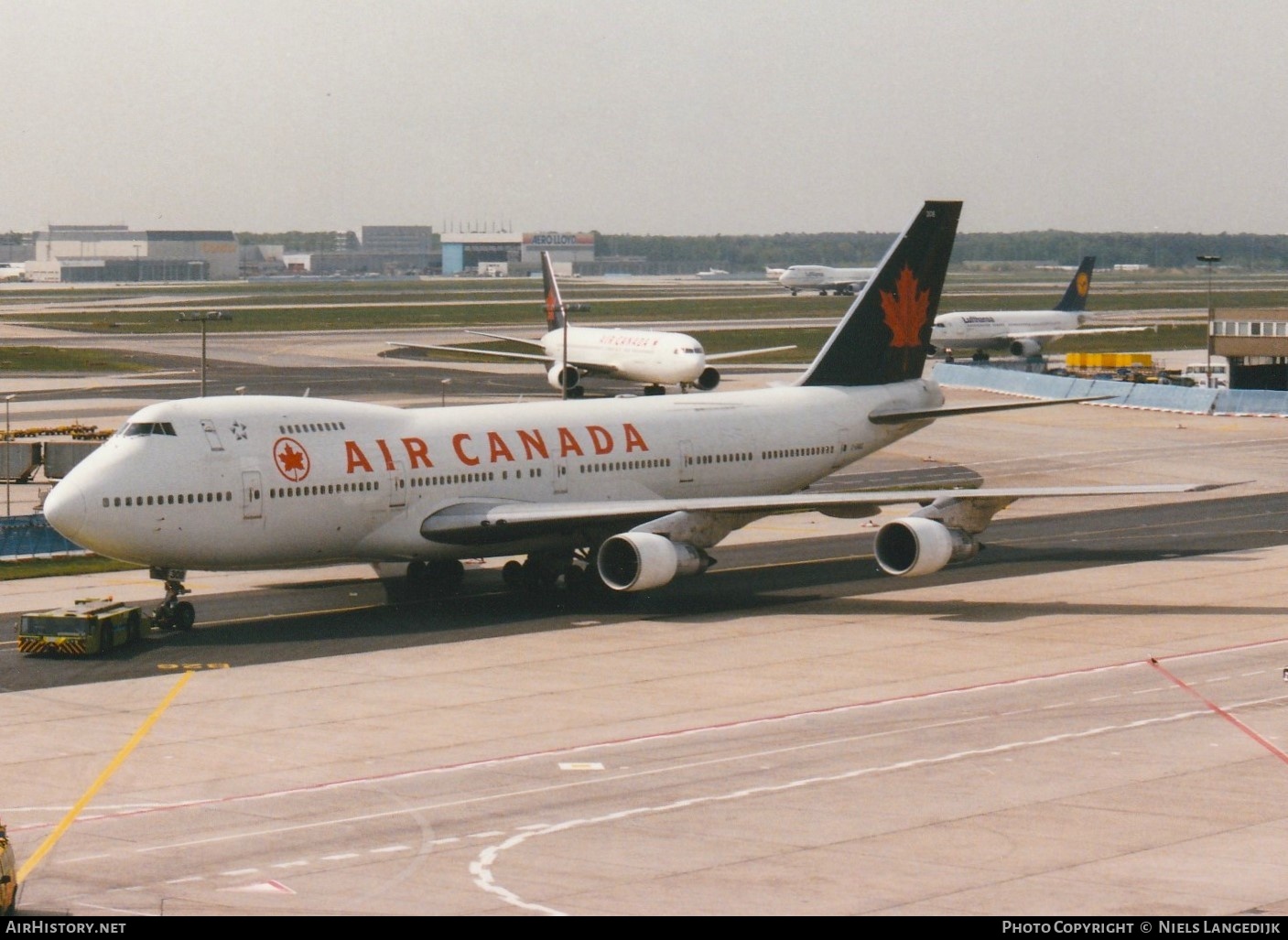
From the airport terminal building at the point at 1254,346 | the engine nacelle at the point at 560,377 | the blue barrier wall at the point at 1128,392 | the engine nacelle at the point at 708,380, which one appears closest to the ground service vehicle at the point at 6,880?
the blue barrier wall at the point at 1128,392

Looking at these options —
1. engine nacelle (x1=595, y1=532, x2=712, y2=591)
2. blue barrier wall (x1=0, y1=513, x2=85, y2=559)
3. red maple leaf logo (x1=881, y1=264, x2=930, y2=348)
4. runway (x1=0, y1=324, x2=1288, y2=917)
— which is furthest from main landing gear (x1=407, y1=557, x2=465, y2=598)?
red maple leaf logo (x1=881, y1=264, x2=930, y2=348)

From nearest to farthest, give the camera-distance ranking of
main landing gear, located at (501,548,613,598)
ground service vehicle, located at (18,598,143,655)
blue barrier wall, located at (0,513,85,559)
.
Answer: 1. ground service vehicle, located at (18,598,143,655)
2. main landing gear, located at (501,548,613,598)
3. blue barrier wall, located at (0,513,85,559)

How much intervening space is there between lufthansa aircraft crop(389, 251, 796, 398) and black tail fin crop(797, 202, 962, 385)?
50737mm

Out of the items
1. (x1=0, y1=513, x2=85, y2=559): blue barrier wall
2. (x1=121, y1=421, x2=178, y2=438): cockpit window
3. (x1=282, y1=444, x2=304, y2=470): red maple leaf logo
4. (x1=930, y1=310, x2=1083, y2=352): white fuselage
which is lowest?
(x1=0, y1=513, x2=85, y2=559): blue barrier wall

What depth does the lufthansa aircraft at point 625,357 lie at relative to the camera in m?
111

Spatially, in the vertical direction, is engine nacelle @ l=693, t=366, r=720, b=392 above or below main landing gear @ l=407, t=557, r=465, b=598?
above

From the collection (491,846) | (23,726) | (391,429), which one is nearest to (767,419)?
(391,429)

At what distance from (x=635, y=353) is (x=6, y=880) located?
92.7 metres

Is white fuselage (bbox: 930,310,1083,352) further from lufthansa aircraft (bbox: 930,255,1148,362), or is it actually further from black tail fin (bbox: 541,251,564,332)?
black tail fin (bbox: 541,251,564,332)

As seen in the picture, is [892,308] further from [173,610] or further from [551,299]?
[551,299]

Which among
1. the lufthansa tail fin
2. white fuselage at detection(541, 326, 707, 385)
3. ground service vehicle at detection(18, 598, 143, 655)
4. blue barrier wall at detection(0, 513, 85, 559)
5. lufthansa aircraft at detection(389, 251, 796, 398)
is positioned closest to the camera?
ground service vehicle at detection(18, 598, 143, 655)

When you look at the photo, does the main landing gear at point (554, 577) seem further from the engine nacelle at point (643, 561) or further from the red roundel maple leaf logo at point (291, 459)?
the red roundel maple leaf logo at point (291, 459)

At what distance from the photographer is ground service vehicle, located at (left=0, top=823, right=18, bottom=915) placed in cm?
2234

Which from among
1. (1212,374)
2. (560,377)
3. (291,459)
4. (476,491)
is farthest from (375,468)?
(1212,374)
